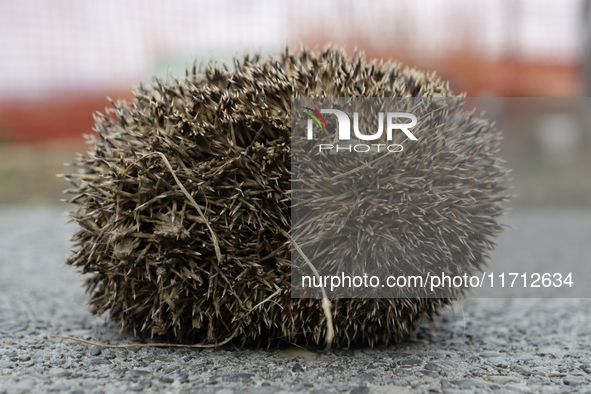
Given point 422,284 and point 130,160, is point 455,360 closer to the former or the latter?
point 422,284

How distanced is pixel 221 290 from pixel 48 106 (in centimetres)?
→ 1038

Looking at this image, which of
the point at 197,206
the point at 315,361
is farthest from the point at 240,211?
→ the point at 315,361

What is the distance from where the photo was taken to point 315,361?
2.69m

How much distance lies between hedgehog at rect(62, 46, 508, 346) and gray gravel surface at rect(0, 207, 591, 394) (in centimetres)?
15

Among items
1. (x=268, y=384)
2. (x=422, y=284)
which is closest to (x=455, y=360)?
(x=422, y=284)

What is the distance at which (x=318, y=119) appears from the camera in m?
2.53

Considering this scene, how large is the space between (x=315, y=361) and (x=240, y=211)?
2.86ft

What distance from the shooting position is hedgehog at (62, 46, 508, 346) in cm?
253

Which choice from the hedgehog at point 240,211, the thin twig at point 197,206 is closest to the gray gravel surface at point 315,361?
the hedgehog at point 240,211

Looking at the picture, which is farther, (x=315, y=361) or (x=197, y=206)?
(x=315, y=361)

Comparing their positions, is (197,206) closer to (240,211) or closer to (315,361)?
(240,211)

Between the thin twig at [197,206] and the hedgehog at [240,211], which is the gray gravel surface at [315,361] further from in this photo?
the thin twig at [197,206]

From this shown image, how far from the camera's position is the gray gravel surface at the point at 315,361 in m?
2.38

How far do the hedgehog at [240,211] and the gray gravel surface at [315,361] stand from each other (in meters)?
0.15
